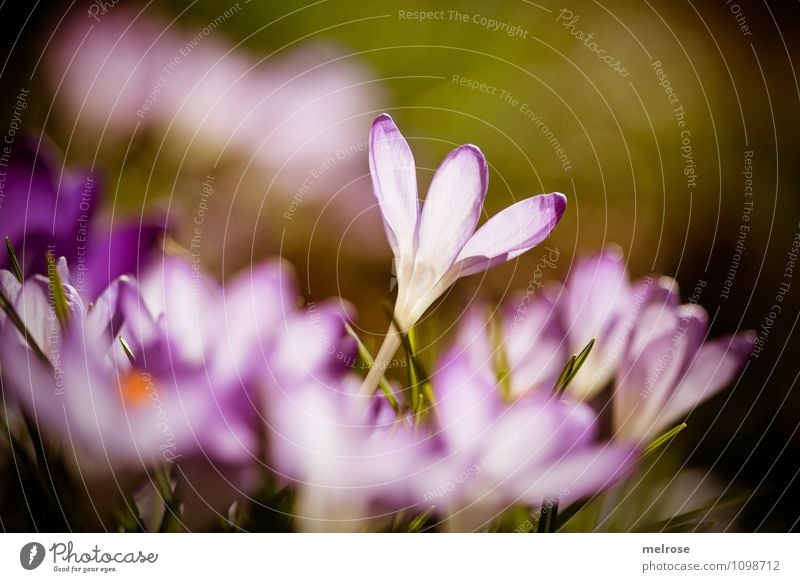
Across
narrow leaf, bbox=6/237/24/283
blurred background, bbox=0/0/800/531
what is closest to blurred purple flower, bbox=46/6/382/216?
blurred background, bbox=0/0/800/531

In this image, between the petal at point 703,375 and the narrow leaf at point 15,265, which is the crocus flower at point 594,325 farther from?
the narrow leaf at point 15,265

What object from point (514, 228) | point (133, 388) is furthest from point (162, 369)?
point (514, 228)

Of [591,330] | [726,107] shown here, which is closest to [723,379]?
[591,330]

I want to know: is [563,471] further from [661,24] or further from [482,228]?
[661,24]

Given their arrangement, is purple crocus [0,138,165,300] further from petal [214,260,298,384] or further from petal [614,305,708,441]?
petal [614,305,708,441]

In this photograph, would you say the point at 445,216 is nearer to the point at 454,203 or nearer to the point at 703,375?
the point at 454,203

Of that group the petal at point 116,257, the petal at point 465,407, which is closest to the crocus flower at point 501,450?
the petal at point 465,407

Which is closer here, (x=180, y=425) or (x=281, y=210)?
(x=180, y=425)
